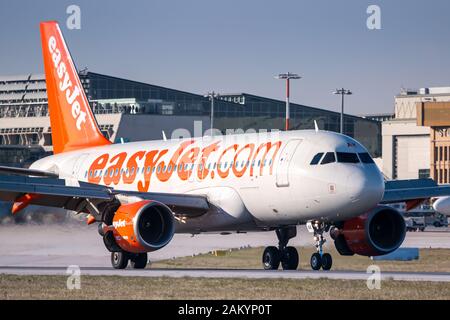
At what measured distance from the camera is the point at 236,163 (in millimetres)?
42906

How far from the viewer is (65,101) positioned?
53.9 meters

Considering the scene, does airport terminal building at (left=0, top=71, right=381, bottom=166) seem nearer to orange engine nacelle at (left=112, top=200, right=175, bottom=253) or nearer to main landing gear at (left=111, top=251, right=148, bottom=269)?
main landing gear at (left=111, top=251, right=148, bottom=269)

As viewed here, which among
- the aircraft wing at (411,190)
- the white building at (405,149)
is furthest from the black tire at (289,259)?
the white building at (405,149)

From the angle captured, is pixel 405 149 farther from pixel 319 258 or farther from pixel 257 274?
pixel 257 274

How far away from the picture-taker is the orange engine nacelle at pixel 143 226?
39781mm

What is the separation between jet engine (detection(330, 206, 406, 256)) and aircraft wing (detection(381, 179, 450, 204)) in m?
1.45

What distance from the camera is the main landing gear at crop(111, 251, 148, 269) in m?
42.6

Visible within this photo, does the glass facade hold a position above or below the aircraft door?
above

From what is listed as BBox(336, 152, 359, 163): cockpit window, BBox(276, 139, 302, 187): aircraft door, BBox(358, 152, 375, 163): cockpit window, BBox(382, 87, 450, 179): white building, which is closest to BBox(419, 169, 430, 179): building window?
BBox(382, 87, 450, 179): white building

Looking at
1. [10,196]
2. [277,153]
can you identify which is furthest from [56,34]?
[277,153]

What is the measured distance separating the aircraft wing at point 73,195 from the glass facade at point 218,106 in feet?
235

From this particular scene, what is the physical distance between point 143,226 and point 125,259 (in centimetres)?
210

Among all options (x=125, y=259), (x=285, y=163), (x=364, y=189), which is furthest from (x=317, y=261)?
(x=125, y=259)

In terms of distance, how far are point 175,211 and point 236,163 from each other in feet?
9.42
